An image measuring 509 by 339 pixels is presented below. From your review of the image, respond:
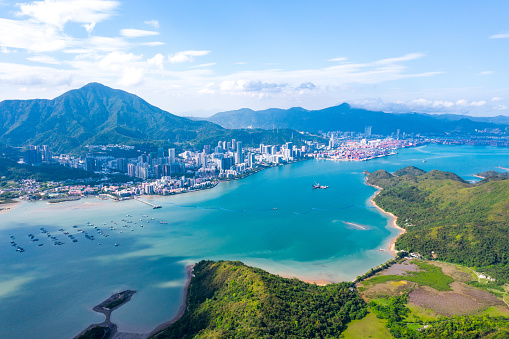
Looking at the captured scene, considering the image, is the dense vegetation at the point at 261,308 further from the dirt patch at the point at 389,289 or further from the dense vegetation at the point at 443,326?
the dense vegetation at the point at 443,326

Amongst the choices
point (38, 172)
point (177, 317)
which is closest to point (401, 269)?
point (177, 317)

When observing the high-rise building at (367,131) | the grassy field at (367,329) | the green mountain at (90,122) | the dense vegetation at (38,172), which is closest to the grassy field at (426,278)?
the grassy field at (367,329)

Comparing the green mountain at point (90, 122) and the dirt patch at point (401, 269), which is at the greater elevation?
the green mountain at point (90, 122)

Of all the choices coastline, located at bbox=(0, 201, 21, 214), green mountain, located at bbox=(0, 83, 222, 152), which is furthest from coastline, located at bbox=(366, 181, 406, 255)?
green mountain, located at bbox=(0, 83, 222, 152)

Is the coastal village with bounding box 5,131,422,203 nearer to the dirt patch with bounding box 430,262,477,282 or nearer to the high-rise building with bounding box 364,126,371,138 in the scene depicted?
the dirt patch with bounding box 430,262,477,282

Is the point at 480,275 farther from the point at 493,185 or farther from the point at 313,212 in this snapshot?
the point at 313,212
